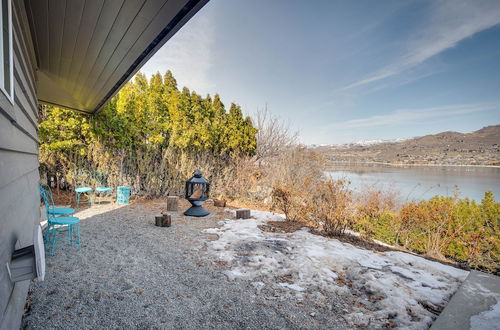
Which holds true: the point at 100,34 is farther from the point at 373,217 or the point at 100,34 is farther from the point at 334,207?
the point at 373,217

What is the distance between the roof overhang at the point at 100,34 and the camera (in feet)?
5.27

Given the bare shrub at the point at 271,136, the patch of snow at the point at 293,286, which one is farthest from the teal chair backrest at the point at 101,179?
the patch of snow at the point at 293,286

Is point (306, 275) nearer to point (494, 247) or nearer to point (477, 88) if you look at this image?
point (494, 247)

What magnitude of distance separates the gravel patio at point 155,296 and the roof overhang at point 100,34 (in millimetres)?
2448

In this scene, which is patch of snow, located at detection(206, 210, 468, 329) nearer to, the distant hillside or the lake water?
the lake water

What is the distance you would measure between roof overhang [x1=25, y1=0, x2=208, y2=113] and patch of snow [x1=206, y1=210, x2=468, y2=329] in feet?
8.66

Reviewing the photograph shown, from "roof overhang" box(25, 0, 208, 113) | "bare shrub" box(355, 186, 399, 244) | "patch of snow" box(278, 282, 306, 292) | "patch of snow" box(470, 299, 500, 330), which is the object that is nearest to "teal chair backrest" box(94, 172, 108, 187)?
"roof overhang" box(25, 0, 208, 113)

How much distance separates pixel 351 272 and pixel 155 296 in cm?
230

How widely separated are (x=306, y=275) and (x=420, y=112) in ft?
67.1

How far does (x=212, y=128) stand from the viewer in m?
7.84

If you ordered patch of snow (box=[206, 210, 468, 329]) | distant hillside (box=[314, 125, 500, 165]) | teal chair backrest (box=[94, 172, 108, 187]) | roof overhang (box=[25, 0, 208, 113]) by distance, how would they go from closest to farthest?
1. roof overhang (box=[25, 0, 208, 113])
2. patch of snow (box=[206, 210, 468, 329])
3. teal chair backrest (box=[94, 172, 108, 187])
4. distant hillside (box=[314, 125, 500, 165])

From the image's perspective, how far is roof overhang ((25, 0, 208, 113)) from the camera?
1607 mm

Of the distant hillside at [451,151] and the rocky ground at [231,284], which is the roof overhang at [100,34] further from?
the distant hillside at [451,151]

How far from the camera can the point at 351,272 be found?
2.69 metres
